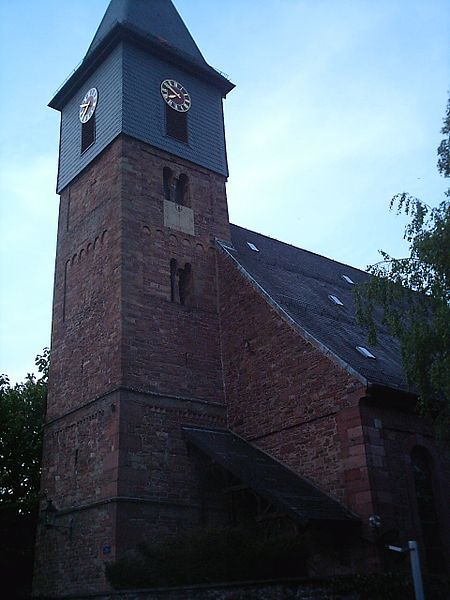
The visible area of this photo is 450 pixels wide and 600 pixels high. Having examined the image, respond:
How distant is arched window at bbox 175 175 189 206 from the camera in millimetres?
23984

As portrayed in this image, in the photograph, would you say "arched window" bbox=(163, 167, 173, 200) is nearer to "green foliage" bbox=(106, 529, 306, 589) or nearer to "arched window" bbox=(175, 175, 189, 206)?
"arched window" bbox=(175, 175, 189, 206)

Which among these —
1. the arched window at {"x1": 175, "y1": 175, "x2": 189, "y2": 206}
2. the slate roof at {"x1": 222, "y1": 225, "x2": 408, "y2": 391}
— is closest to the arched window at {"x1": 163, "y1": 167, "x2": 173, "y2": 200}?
the arched window at {"x1": 175, "y1": 175, "x2": 189, "y2": 206}

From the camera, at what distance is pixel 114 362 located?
19.2 metres

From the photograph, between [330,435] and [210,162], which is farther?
[210,162]

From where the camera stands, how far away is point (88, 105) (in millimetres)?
26172

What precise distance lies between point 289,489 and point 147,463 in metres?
3.88

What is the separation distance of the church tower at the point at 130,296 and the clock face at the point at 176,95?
0.20 feet

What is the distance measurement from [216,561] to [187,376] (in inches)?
288

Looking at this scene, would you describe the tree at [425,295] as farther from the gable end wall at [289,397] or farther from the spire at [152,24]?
the spire at [152,24]

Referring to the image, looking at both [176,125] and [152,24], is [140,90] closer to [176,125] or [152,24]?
[176,125]

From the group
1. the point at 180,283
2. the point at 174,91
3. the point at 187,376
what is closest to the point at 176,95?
the point at 174,91

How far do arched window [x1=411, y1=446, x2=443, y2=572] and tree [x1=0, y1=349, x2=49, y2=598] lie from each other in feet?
36.5

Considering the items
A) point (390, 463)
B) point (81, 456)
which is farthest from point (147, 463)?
point (390, 463)

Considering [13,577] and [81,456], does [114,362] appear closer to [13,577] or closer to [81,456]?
[81,456]
